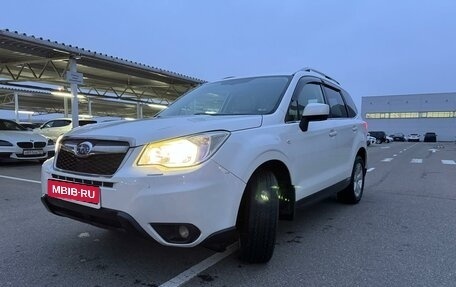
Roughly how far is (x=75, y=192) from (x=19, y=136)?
10.1m

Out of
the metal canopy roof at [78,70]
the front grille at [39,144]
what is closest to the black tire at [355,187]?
the front grille at [39,144]

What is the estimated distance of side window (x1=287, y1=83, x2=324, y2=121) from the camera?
4188 millimetres

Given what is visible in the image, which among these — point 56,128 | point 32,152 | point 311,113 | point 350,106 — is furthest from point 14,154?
point 311,113

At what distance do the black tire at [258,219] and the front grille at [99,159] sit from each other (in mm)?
1070

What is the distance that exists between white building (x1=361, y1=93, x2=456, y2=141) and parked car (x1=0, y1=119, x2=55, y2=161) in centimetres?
7578

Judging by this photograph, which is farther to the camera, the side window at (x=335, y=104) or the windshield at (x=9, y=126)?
the windshield at (x=9, y=126)

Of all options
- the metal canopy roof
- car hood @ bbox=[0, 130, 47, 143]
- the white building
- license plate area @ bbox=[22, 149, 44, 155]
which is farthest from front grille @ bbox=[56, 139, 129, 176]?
the white building

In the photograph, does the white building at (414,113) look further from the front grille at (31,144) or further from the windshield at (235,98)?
the windshield at (235,98)

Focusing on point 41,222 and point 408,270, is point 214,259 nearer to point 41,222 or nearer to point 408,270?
point 408,270

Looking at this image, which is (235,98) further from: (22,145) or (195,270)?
(22,145)

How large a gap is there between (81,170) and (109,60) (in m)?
13.3

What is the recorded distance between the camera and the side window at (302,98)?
4188 mm

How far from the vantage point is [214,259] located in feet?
12.2

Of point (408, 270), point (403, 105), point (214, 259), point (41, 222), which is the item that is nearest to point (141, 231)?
point (214, 259)
